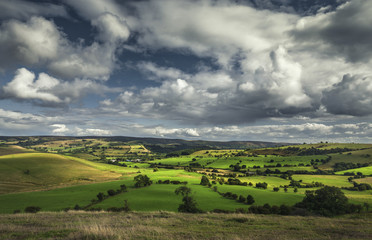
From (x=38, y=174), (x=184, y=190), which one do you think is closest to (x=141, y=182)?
(x=184, y=190)

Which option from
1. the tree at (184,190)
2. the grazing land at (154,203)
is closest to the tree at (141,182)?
the grazing land at (154,203)

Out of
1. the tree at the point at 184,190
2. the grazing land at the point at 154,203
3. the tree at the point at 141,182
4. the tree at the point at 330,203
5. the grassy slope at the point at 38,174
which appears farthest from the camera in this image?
the grassy slope at the point at 38,174

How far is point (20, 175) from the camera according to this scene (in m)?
123

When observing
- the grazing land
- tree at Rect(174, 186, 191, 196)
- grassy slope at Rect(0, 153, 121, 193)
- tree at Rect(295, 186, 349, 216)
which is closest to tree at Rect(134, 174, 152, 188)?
the grazing land

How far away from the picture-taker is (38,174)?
12950 centimetres

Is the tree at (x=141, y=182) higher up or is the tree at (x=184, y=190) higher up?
the tree at (x=184, y=190)

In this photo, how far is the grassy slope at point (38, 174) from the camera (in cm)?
10822

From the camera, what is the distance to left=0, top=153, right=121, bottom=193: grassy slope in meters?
108

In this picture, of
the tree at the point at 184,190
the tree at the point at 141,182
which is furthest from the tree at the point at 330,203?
the tree at the point at 141,182

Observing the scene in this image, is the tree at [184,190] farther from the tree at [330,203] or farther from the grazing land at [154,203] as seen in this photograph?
the tree at [330,203]

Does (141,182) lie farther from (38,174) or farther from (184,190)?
(38,174)

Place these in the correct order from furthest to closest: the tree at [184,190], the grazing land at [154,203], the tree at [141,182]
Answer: the tree at [141,182]
the tree at [184,190]
the grazing land at [154,203]

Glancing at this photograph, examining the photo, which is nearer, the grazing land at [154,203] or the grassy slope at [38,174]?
the grazing land at [154,203]

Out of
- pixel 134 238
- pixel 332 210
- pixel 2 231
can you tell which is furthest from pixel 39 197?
pixel 332 210
